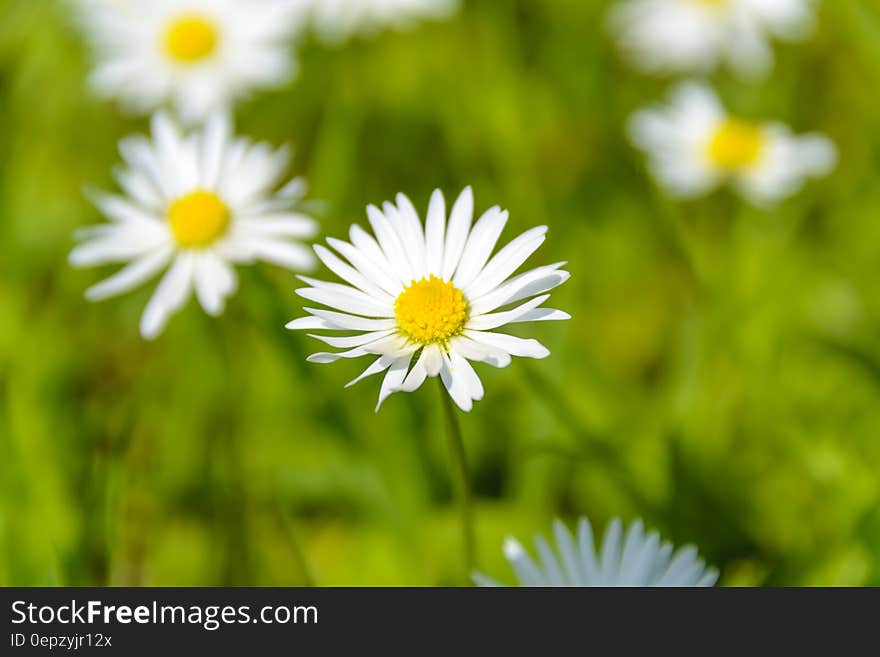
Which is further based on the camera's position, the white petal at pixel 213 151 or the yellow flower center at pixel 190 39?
Result: the yellow flower center at pixel 190 39

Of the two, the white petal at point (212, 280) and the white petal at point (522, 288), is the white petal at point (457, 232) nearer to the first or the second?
the white petal at point (522, 288)

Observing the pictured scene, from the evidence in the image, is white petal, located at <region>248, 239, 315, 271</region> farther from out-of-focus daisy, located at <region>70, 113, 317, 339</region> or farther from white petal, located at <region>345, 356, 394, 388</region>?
white petal, located at <region>345, 356, 394, 388</region>

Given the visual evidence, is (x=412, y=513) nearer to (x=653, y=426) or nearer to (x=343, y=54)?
(x=653, y=426)

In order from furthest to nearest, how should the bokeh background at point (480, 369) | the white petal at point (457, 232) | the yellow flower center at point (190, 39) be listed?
the yellow flower center at point (190, 39) < the bokeh background at point (480, 369) < the white petal at point (457, 232)

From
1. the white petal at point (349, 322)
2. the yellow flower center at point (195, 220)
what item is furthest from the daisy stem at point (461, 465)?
the yellow flower center at point (195, 220)

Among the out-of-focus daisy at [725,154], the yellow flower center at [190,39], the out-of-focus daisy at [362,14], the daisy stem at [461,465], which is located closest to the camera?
the daisy stem at [461,465]
